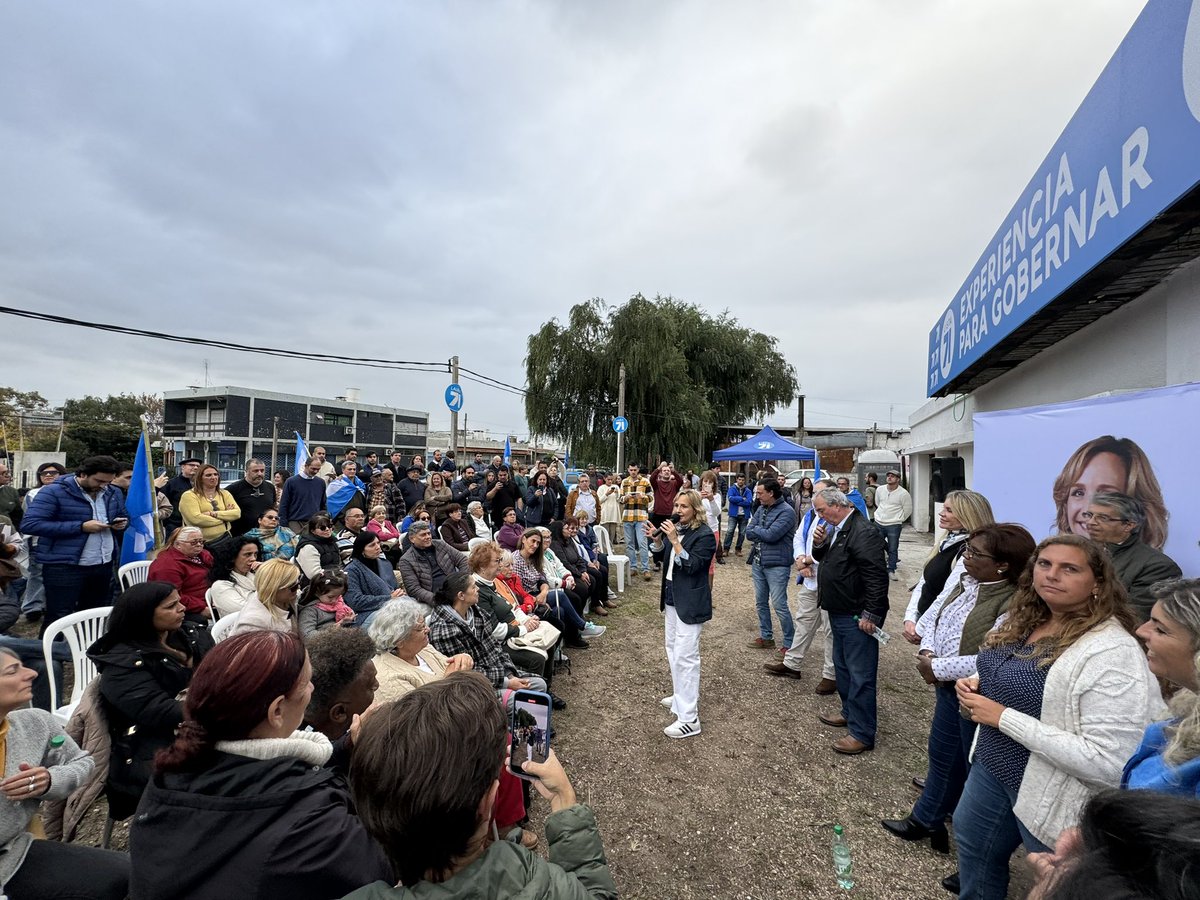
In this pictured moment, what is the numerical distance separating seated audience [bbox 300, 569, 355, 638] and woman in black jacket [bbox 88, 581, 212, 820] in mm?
1102

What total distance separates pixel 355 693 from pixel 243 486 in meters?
4.51

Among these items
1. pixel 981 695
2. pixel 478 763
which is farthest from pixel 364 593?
pixel 981 695

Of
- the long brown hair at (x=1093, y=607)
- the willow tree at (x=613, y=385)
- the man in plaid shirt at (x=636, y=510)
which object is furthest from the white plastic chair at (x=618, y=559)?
the willow tree at (x=613, y=385)

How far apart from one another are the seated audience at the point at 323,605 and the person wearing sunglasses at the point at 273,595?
0.53 feet

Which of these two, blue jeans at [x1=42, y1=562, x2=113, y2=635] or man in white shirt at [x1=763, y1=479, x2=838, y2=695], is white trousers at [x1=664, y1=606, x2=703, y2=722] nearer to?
man in white shirt at [x1=763, y1=479, x2=838, y2=695]

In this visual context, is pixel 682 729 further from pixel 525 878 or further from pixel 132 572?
pixel 132 572

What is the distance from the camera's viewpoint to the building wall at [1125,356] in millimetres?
3275

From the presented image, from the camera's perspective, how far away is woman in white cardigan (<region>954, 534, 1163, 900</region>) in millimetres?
1516

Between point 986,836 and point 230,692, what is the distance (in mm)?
2438

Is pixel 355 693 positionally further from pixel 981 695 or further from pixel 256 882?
pixel 981 695

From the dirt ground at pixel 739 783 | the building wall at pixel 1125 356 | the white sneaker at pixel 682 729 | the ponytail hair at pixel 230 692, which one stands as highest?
the building wall at pixel 1125 356

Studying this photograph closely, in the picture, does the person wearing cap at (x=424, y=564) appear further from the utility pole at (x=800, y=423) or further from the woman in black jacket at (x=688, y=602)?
the utility pole at (x=800, y=423)

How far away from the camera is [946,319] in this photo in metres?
7.30

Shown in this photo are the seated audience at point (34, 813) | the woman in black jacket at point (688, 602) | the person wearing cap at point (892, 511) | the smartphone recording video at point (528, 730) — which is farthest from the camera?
the person wearing cap at point (892, 511)
